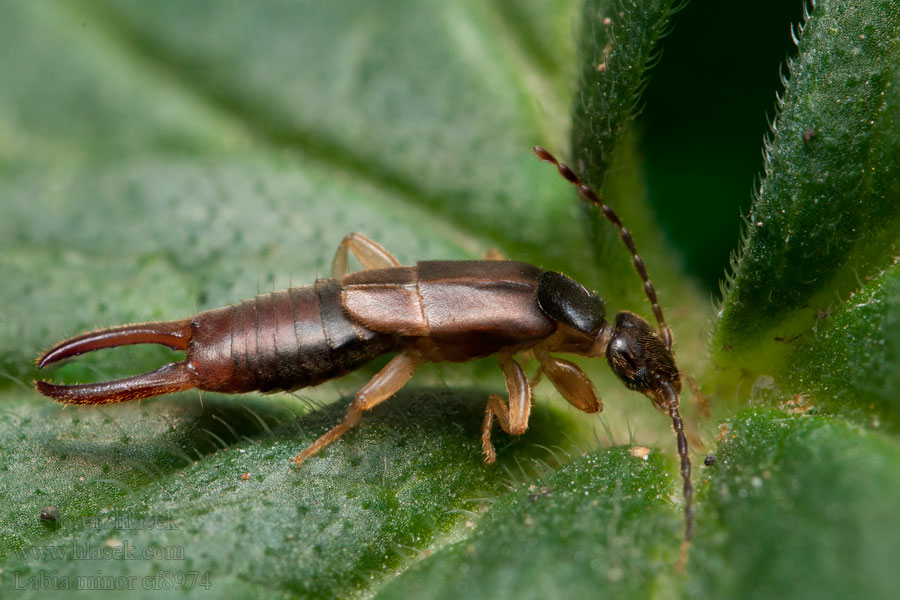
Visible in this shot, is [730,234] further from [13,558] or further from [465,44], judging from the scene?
[13,558]

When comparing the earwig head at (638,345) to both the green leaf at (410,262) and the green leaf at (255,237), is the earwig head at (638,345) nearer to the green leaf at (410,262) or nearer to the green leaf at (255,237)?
the green leaf at (410,262)

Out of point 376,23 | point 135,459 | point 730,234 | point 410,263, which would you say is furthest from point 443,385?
point 376,23

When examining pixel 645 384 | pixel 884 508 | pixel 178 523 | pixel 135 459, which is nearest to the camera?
pixel 884 508

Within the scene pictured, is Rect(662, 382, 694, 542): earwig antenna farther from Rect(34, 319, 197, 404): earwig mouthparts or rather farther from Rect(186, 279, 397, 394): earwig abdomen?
Rect(34, 319, 197, 404): earwig mouthparts

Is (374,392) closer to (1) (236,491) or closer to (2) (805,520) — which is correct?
(1) (236,491)

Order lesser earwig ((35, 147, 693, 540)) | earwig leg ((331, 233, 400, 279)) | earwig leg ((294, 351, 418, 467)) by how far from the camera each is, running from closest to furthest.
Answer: earwig leg ((294, 351, 418, 467))
lesser earwig ((35, 147, 693, 540))
earwig leg ((331, 233, 400, 279))

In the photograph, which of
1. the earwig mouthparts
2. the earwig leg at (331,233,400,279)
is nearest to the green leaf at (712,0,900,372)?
the earwig leg at (331,233,400,279)
